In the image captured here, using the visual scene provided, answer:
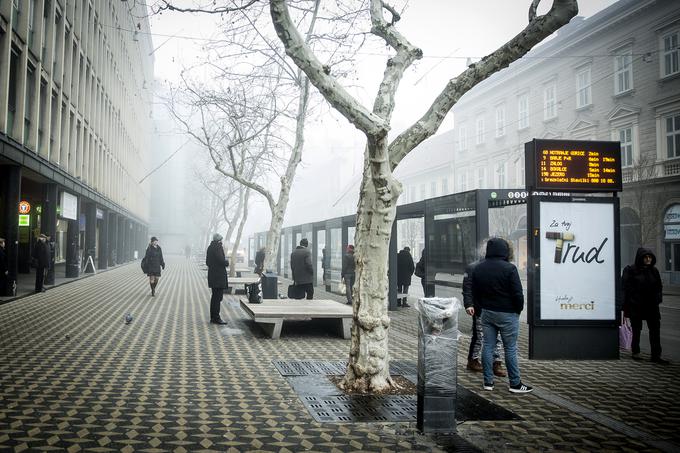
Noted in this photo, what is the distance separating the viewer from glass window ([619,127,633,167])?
93.9 ft

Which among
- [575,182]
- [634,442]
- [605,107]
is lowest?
[634,442]

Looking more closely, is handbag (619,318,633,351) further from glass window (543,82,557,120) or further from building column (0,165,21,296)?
glass window (543,82,557,120)

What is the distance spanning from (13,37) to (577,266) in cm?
1652

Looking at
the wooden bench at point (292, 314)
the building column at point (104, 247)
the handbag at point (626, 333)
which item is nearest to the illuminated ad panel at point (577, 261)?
the handbag at point (626, 333)

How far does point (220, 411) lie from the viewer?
561cm

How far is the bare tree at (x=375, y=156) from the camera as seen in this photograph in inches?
259

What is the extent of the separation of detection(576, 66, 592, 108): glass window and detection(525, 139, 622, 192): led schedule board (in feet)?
83.8

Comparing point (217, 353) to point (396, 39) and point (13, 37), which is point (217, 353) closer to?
point (396, 39)

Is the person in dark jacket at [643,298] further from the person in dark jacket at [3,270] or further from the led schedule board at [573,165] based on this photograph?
the person in dark jacket at [3,270]

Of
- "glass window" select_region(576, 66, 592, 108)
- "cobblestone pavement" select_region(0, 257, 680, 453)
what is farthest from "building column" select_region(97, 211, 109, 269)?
"glass window" select_region(576, 66, 592, 108)

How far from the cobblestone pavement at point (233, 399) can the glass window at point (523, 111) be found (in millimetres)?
29378

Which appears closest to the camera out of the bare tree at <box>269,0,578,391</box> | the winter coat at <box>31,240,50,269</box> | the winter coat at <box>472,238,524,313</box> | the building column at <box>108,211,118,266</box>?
the bare tree at <box>269,0,578,391</box>

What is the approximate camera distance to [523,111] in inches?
1495

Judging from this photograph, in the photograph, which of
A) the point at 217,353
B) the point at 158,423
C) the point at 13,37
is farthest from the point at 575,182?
the point at 13,37
